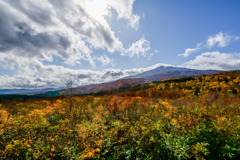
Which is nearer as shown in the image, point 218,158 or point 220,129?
point 218,158

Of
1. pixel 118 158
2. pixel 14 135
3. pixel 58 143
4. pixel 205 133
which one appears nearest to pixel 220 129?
pixel 205 133

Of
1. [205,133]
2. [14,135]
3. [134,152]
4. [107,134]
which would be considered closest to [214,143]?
[205,133]

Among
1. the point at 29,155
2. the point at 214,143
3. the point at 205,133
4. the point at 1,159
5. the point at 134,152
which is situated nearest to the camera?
the point at 1,159

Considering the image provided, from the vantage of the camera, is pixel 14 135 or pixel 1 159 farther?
pixel 14 135

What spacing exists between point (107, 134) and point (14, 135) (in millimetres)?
3264

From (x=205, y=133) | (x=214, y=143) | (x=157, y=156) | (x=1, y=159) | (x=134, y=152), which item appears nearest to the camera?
(x=1, y=159)

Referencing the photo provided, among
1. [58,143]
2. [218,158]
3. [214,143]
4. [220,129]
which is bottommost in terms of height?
[218,158]

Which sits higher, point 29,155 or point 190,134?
point 29,155

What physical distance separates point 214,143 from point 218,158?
451mm

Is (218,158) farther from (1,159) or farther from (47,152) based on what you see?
Result: (1,159)

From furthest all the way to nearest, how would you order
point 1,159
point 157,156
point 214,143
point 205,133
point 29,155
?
point 205,133 < point 214,143 < point 157,156 < point 29,155 < point 1,159

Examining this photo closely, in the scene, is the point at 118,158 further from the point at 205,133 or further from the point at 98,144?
the point at 205,133

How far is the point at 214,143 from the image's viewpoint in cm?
338

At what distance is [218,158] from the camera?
120 inches
